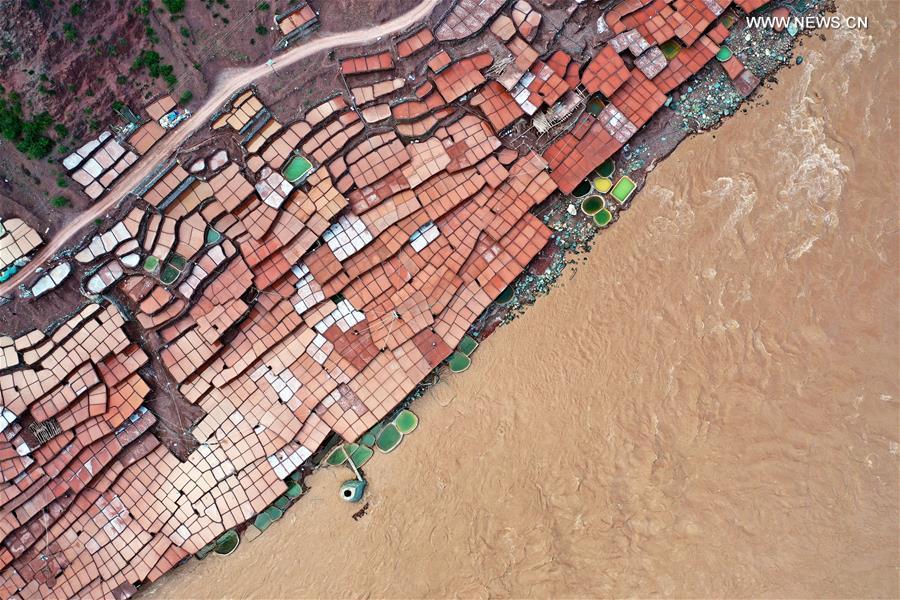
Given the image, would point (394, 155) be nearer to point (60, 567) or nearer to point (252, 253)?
point (252, 253)

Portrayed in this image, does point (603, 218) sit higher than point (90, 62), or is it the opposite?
point (90, 62)

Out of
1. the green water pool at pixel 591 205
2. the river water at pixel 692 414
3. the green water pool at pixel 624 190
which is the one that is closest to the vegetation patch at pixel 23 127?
the river water at pixel 692 414

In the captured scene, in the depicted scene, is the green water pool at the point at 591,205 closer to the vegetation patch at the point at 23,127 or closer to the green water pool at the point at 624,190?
the green water pool at the point at 624,190

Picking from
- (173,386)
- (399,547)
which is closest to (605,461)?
(399,547)

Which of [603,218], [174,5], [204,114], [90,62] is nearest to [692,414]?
[603,218]

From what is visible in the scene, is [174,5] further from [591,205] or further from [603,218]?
[603,218]

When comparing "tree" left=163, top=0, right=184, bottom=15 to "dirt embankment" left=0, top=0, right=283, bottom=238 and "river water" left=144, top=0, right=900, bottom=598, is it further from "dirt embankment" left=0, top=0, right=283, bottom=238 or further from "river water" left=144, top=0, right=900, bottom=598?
"river water" left=144, top=0, right=900, bottom=598
